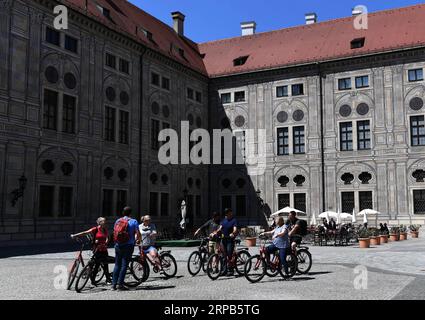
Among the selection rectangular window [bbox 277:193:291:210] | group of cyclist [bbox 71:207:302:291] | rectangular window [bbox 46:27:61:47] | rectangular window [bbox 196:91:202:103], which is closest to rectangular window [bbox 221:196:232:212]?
rectangular window [bbox 277:193:291:210]

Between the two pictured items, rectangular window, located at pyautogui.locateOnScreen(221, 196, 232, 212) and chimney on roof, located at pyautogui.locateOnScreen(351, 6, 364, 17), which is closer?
rectangular window, located at pyautogui.locateOnScreen(221, 196, 232, 212)

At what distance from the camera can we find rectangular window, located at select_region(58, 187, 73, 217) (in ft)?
98.1

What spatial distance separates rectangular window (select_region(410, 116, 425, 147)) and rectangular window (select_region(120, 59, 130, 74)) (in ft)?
70.8

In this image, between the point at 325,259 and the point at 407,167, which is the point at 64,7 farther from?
the point at 407,167

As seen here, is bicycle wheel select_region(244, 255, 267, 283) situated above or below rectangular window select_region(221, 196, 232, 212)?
below

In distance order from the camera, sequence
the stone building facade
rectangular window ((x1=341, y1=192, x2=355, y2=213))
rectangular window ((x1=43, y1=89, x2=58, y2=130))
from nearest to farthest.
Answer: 1. the stone building facade
2. rectangular window ((x1=43, y1=89, x2=58, y2=130))
3. rectangular window ((x1=341, y1=192, x2=355, y2=213))

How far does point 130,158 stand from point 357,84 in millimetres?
19076

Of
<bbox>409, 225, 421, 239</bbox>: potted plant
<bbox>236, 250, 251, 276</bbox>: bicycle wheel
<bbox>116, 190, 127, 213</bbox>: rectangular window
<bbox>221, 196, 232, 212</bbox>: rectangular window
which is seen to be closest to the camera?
<bbox>236, 250, 251, 276</bbox>: bicycle wheel

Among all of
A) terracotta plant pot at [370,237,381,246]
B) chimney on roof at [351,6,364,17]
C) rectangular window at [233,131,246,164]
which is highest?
chimney on roof at [351,6,364,17]

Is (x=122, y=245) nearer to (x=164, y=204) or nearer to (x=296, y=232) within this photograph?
(x=296, y=232)

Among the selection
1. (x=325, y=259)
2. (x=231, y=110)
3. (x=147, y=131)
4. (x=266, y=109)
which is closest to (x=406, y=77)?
(x=266, y=109)

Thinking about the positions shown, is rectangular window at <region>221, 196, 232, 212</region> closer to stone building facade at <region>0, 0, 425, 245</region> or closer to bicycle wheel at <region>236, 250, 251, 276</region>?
stone building facade at <region>0, 0, 425, 245</region>
